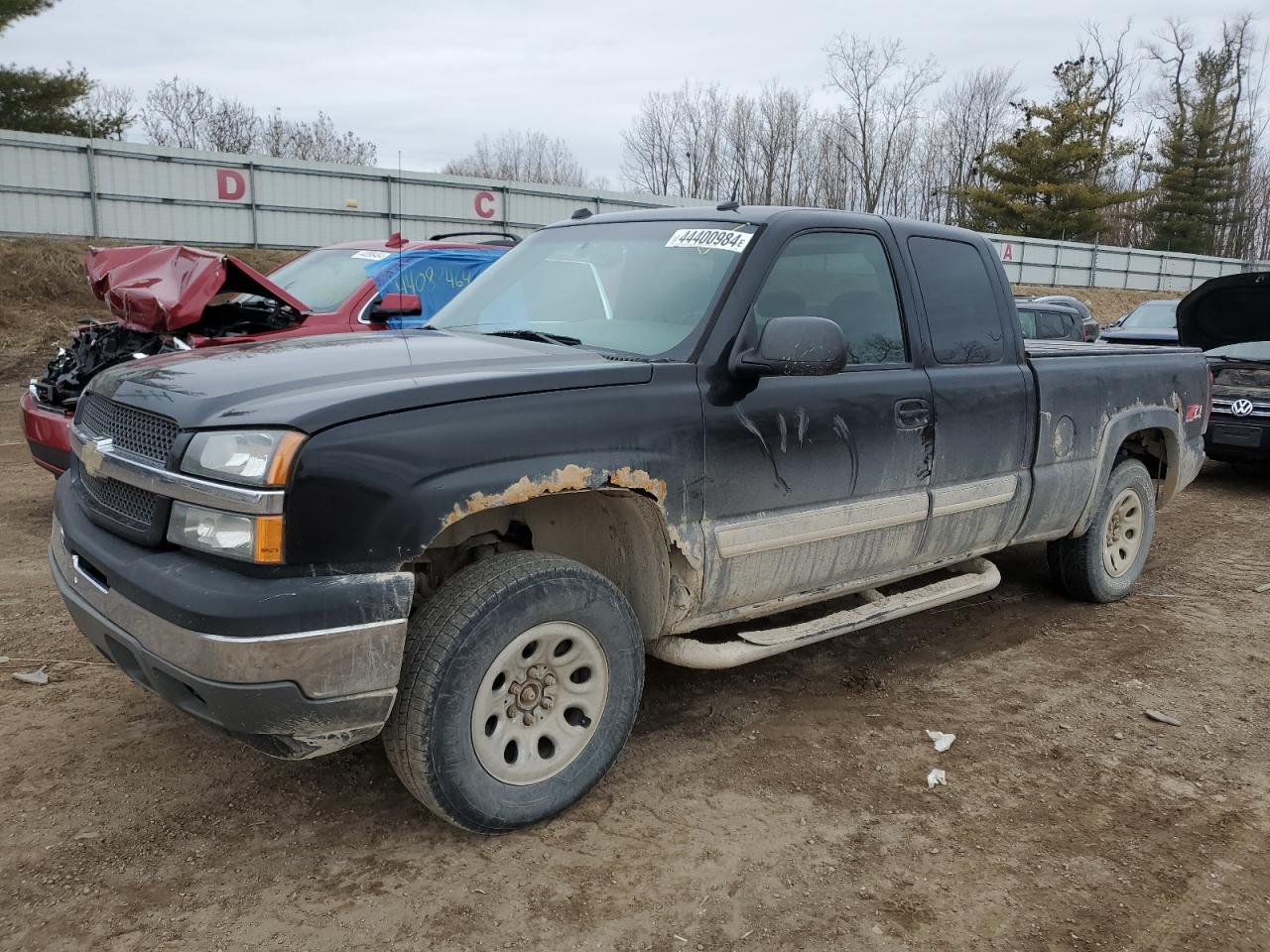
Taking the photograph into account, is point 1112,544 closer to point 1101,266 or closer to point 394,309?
point 394,309

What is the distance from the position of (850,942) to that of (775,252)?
2.29 metres

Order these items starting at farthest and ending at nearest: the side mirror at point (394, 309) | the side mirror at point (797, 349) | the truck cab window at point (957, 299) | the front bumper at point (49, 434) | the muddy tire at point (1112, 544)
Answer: the front bumper at point (49, 434), the muddy tire at point (1112, 544), the side mirror at point (394, 309), the truck cab window at point (957, 299), the side mirror at point (797, 349)

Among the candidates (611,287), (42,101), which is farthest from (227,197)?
(611,287)

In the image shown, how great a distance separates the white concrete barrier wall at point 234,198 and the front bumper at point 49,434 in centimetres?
1386

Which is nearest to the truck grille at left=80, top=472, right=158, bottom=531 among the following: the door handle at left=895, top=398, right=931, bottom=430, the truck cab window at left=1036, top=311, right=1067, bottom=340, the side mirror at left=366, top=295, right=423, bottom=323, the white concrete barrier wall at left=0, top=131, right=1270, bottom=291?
the side mirror at left=366, top=295, right=423, bottom=323

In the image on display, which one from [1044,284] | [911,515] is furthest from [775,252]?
[1044,284]

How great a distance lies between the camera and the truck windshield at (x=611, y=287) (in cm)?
345

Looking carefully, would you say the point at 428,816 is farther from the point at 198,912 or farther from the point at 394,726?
the point at 198,912

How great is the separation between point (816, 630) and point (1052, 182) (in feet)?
159

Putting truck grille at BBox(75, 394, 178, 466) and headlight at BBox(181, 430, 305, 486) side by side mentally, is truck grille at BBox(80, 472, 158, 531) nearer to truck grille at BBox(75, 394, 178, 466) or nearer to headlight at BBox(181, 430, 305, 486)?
truck grille at BBox(75, 394, 178, 466)

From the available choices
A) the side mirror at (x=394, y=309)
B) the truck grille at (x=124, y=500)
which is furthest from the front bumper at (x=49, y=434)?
the truck grille at (x=124, y=500)

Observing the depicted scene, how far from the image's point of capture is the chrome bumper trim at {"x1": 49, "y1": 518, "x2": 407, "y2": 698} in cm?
239

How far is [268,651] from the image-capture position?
7.86 feet

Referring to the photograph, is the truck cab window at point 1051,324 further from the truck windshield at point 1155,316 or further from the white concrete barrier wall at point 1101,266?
the white concrete barrier wall at point 1101,266
